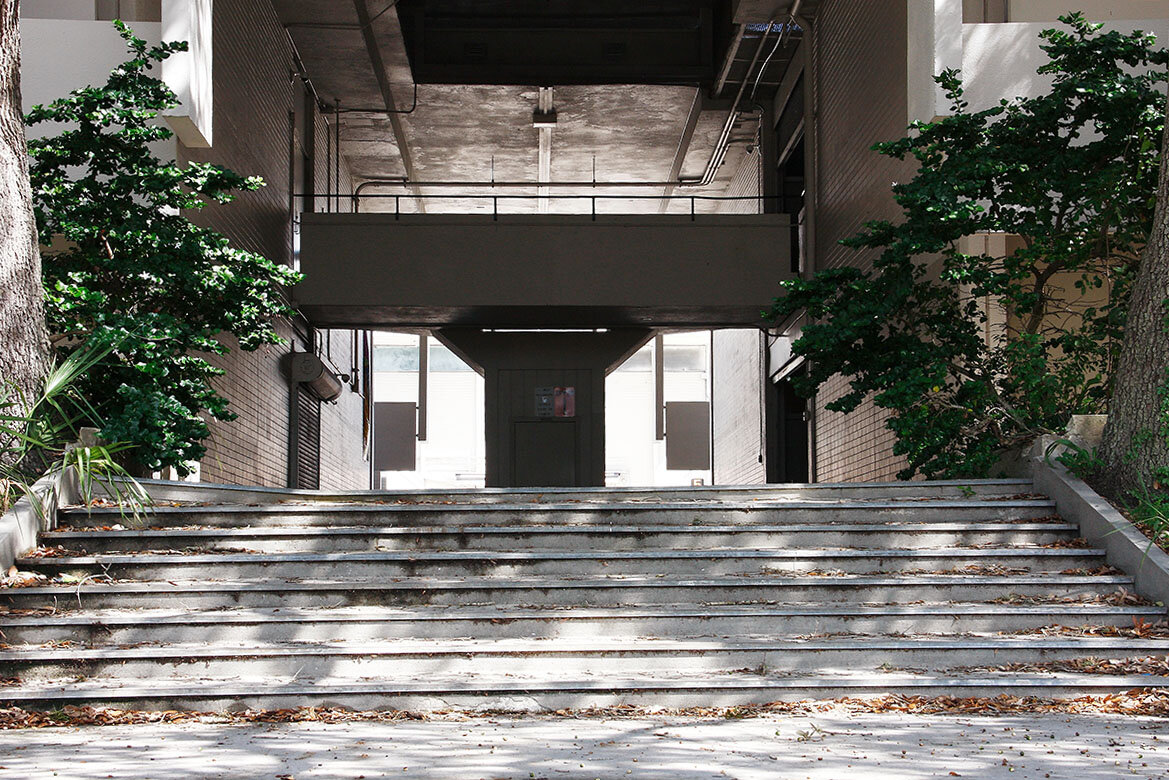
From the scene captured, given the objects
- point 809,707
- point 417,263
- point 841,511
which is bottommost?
point 809,707

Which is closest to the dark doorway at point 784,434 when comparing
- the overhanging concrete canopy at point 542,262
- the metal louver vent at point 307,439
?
the overhanging concrete canopy at point 542,262

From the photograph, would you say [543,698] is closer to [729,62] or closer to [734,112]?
[729,62]

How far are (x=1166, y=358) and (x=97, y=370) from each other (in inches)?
255

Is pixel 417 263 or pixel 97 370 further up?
pixel 417 263

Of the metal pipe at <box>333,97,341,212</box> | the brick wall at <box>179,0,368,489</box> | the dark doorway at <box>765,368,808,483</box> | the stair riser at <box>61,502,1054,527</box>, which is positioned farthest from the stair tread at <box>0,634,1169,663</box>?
the metal pipe at <box>333,97,341,212</box>

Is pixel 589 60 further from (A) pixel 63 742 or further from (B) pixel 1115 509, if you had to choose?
(A) pixel 63 742

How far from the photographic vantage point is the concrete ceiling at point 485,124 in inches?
565

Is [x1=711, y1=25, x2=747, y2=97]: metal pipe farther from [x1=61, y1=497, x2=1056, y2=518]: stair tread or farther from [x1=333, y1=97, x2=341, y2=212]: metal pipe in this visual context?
[x1=61, y1=497, x2=1056, y2=518]: stair tread

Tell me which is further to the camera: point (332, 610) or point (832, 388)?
point (832, 388)

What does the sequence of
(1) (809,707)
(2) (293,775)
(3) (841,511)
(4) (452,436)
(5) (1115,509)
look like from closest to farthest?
(2) (293,775) → (1) (809,707) → (5) (1115,509) → (3) (841,511) → (4) (452,436)

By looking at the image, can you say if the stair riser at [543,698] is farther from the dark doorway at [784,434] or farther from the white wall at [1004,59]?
the dark doorway at [784,434]

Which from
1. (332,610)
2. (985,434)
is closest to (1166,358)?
(985,434)

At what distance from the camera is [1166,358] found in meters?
6.68

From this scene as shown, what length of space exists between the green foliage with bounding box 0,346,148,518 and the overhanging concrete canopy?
6.57m
